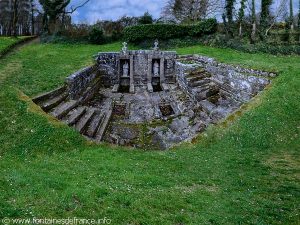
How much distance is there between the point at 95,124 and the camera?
24453 millimetres

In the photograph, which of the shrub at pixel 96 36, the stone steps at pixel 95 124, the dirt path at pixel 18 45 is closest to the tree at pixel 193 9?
the shrub at pixel 96 36

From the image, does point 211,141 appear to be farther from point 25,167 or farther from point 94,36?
point 94,36

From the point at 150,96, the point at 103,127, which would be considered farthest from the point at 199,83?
the point at 103,127

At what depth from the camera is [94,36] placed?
46125mm

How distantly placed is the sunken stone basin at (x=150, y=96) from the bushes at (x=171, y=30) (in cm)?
814

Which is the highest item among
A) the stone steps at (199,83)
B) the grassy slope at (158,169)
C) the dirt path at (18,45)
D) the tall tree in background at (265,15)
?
the tall tree in background at (265,15)

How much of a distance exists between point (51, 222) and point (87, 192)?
246 cm

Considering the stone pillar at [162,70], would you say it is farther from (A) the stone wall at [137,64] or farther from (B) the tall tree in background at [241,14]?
(B) the tall tree in background at [241,14]

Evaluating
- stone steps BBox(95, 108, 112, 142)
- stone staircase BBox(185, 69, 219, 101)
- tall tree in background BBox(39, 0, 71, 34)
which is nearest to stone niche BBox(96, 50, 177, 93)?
stone staircase BBox(185, 69, 219, 101)

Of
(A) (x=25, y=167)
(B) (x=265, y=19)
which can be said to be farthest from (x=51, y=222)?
(B) (x=265, y=19)

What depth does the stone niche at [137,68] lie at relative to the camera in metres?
35.9

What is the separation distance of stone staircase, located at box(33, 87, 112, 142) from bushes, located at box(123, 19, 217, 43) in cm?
1965

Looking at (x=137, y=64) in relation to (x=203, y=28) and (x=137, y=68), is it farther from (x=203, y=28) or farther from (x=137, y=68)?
(x=203, y=28)

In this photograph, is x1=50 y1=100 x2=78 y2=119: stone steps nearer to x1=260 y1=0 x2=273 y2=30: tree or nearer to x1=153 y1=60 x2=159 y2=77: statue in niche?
x1=153 y1=60 x2=159 y2=77: statue in niche
